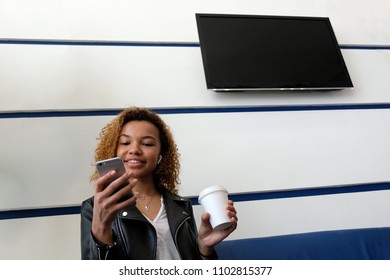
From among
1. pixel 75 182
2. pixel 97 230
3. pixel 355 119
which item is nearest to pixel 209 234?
pixel 97 230

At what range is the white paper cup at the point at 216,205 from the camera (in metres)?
0.69

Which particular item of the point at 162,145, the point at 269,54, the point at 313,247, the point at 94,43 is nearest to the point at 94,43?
the point at 94,43

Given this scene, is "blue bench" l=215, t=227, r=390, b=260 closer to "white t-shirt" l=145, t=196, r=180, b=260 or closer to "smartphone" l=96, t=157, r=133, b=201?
"white t-shirt" l=145, t=196, r=180, b=260

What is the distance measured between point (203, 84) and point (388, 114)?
88cm

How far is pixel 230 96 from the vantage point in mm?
1327

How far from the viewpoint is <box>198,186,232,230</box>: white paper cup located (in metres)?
0.69

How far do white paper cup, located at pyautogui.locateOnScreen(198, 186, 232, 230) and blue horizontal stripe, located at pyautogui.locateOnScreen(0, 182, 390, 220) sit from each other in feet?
1.55

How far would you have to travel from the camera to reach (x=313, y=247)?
99cm

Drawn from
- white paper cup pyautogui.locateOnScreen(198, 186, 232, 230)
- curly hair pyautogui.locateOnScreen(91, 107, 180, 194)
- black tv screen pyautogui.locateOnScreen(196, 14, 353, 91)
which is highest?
black tv screen pyautogui.locateOnScreen(196, 14, 353, 91)

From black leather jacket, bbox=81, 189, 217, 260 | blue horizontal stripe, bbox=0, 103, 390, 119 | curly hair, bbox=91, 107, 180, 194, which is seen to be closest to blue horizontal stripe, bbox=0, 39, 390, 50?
blue horizontal stripe, bbox=0, 103, 390, 119

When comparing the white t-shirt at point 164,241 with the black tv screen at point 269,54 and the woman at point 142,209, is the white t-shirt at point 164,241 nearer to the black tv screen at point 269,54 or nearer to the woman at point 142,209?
the woman at point 142,209

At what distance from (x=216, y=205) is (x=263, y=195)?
0.58 meters

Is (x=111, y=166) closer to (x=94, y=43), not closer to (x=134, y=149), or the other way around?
(x=134, y=149)

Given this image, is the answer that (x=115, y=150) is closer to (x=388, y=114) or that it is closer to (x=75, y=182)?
(x=75, y=182)
